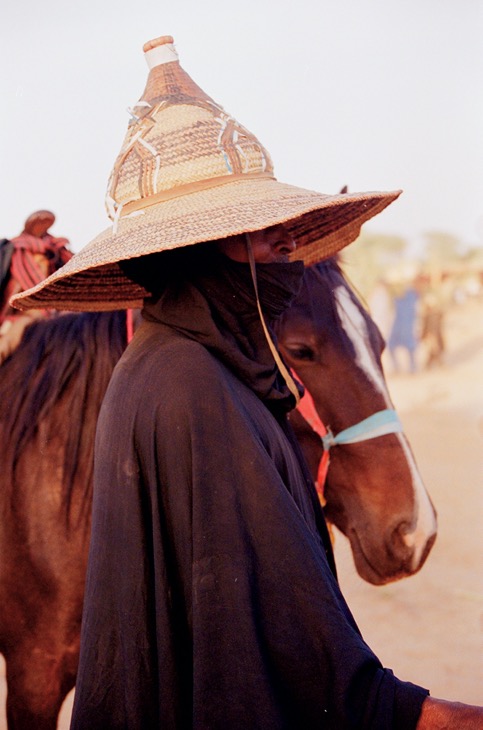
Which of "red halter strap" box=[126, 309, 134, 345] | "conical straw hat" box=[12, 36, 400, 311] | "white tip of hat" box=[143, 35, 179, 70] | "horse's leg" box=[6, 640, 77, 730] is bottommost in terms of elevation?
"horse's leg" box=[6, 640, 77, 730]

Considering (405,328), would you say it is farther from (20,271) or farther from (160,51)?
(160,51)

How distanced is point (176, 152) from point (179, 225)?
0.21m

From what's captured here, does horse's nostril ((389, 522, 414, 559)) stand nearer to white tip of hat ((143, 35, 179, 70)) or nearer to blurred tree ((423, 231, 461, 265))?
white tip of hat ((143, 35, 179, 70))

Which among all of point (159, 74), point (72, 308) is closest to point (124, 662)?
point (72, 308)

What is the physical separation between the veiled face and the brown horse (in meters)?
1.04

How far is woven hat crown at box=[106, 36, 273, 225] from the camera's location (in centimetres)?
179

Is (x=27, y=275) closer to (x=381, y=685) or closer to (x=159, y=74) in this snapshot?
(x=159, y=74)

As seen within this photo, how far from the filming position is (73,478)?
2703 mm

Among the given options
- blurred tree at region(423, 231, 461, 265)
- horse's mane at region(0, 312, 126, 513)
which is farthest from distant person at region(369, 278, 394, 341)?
blurred tree at region(423, 231, 461, 265)

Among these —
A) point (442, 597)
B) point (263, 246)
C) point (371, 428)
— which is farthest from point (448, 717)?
point (442, 597)

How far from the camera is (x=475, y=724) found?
1279 millimetres

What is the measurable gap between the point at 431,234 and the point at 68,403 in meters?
41.2

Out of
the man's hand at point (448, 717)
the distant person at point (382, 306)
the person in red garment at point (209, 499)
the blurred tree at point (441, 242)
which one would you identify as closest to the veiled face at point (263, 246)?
the person in red garment at point (209, 499)

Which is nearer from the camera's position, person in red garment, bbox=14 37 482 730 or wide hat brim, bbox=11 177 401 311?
person in red garment, bbox=14 37 482 730
